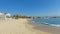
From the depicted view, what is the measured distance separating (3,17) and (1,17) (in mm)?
703

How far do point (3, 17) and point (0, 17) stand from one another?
102 centimetres

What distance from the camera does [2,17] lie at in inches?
1385

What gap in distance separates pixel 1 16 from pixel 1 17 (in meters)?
0.52

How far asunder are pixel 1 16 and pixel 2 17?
68 centimetres

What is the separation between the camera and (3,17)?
3512 cm

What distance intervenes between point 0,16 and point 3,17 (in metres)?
1.21

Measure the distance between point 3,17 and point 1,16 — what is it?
38.5 inches

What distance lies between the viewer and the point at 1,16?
3556 cm

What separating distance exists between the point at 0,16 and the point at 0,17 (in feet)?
1.55

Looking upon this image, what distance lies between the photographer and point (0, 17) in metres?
35.1

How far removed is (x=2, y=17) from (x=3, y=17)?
36 centimetres

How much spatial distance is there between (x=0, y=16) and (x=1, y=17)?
59 cm

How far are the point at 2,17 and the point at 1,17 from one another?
0.34 meters
